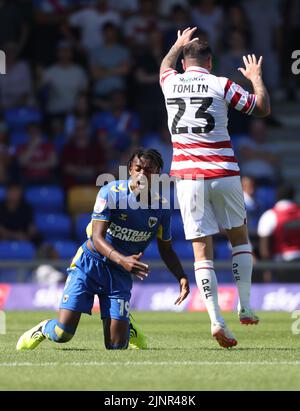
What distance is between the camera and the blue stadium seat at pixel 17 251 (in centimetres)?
1930

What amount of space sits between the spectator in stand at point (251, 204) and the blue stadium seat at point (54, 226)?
2.99 meters

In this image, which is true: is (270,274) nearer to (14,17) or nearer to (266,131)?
(266,131)

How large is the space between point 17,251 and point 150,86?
159 inches

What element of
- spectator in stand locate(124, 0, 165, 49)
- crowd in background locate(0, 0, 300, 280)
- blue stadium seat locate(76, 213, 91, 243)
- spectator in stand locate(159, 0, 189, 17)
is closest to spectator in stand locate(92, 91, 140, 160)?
crowd in background locate(0, 0, 300, 280)

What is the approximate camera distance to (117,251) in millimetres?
9914

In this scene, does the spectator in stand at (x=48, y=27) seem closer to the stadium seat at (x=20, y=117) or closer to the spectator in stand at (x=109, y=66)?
the spectator in stand at (x=109, y=66)

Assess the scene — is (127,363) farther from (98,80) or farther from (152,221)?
(98,80)

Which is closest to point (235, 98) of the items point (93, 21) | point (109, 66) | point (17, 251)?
point (17, 251)

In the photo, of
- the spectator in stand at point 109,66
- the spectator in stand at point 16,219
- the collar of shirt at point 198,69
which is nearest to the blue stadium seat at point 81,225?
the spectator in stand at point 16,219

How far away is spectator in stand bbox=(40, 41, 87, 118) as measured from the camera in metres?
21.4

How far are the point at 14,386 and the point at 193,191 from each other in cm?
297

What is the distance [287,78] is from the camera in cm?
2389

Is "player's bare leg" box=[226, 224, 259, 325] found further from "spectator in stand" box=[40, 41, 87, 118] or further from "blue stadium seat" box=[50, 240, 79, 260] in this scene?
"spectator in stand" box=[40, 41, 87, 118]

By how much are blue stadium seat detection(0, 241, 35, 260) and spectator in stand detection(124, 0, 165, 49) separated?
15.5 ft
